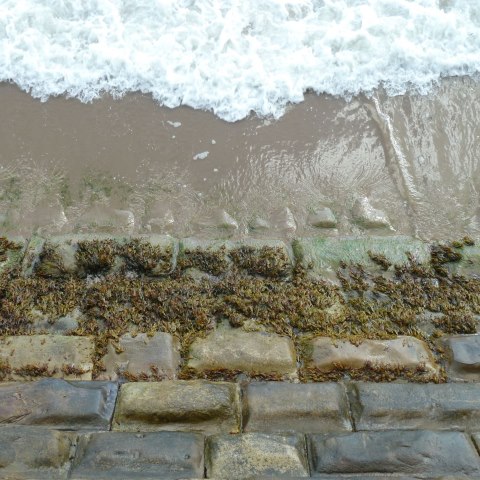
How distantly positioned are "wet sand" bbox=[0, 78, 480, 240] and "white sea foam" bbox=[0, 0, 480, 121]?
197 millimetres

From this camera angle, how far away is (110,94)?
4.63 m

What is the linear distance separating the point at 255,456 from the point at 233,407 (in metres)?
0.28

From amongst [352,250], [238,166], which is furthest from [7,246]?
[352,250]

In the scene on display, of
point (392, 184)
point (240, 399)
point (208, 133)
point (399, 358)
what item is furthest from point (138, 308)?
point (392, 184)

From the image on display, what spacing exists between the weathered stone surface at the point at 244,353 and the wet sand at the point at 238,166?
0.99 meters

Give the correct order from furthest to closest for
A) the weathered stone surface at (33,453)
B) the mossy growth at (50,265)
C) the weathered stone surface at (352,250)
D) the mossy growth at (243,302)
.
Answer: the weathered stone surface at (352,250) < the mossy growth at (50,265) < the mossy growth at (243,302) < the weathered stone surface at (33,453)

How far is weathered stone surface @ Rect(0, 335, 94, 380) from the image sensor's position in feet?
8.66

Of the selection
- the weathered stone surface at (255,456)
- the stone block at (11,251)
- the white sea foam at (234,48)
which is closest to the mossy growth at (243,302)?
the stone block at (11,251)

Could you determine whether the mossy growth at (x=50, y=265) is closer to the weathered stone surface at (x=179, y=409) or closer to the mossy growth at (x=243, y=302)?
the mossy growth at (x=243, y=302)

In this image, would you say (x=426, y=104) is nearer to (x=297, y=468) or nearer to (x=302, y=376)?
(x=302, y=376)

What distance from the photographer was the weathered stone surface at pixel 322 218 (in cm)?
373

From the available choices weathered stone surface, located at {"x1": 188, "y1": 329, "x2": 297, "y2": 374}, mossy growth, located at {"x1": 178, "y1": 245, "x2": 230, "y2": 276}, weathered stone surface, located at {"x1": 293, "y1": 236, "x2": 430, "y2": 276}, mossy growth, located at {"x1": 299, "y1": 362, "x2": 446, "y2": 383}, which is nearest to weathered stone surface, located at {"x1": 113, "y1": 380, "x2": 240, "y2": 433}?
weathered stone surface, located at {"x1": 188, "y1": 329, "x2": 297, "y2": 374}

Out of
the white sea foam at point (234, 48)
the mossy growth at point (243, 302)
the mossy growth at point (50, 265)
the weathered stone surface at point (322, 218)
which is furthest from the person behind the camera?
the white sea foam at point (234, 48)

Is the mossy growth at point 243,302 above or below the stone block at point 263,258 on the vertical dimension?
below
